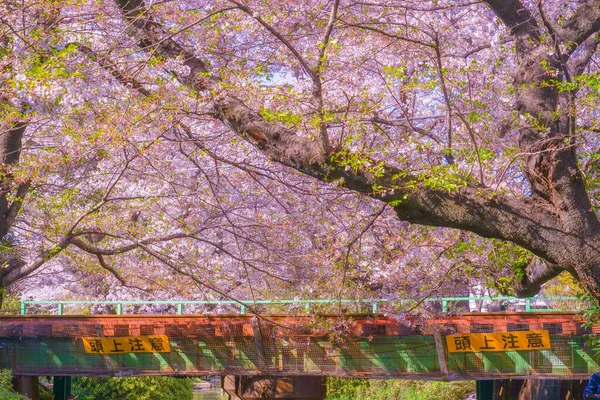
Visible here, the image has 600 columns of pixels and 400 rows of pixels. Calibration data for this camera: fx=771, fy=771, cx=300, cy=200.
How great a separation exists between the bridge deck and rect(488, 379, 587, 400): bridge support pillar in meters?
2.82

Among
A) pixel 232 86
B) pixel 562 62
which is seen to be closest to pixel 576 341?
pixel 562 62

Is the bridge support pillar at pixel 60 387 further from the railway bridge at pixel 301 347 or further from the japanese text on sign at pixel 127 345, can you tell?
the japanese text on sign at pixel 127 345

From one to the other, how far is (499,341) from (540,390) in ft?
11.4

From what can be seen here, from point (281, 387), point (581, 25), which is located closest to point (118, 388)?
point (281, 387)

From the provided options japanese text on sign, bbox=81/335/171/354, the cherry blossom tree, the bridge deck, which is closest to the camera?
the cherry blossom tree

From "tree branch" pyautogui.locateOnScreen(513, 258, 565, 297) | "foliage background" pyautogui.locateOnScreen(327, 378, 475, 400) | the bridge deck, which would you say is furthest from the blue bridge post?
"foliage background" pyautogui.locateOnScreen(327, 378, 475, 400)

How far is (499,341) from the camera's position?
38.9 feet

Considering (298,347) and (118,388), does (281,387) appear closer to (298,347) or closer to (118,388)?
(298,347)

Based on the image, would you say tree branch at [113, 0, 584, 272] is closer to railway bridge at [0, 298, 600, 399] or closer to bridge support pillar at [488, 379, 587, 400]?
railway bridge at [0, 298, 600, 399]

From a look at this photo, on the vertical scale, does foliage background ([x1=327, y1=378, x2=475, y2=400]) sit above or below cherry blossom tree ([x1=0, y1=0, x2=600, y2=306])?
below

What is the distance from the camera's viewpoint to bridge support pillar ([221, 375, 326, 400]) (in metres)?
13.4

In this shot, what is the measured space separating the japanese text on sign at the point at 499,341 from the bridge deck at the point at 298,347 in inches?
3.2

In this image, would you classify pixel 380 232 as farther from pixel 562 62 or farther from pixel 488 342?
pixel 562 62

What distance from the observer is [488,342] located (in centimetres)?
1191
